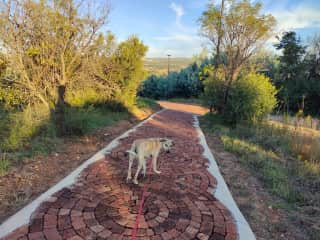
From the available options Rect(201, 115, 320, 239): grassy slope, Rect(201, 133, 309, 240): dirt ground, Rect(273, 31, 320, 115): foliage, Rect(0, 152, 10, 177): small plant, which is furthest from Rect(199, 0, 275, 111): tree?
Rect(273, 31, 320, 115): foliage

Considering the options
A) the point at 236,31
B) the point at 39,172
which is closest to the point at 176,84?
the point at 236,31

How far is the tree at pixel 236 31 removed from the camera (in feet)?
26.7

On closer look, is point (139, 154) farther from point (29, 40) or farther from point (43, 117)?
point (29, 40)

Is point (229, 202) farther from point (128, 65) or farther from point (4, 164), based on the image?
point (128, 65)

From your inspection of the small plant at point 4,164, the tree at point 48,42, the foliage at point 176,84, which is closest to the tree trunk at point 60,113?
the tree at point 48,42

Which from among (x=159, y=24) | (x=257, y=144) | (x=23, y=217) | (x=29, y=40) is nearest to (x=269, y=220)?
(x=23, y=217)

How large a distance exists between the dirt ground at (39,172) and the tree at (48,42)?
0.85 metres

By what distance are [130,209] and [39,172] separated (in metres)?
1.76

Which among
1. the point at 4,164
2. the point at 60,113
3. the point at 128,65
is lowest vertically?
the point at 4,164

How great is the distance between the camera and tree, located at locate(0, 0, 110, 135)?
4.11m

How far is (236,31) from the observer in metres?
8.35

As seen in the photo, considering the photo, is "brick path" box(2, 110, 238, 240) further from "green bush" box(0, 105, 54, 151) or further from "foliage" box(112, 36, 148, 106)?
"foliage" box(112, 36, 148, 106)

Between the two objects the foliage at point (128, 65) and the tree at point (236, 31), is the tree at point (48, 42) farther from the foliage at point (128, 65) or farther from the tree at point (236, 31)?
the tree at point (236, 31)

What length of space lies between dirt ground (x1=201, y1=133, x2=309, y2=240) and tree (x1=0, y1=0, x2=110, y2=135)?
3917 mm
